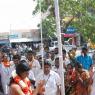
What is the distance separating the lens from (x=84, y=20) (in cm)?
2675

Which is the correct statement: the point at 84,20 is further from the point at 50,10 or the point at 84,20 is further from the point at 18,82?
the point at 18,82

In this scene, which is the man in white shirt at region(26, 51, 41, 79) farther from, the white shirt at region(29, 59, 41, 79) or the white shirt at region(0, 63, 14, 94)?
the white shirt at region(0, 63, 14, 94)

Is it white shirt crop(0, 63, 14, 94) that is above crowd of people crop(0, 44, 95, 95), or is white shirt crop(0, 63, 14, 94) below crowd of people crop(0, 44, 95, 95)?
below

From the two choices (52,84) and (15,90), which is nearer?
(15,90)

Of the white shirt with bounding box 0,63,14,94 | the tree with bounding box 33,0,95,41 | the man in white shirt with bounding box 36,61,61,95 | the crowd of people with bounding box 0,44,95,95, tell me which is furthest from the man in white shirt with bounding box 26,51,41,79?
the tree with bounding box 33,0,95,41

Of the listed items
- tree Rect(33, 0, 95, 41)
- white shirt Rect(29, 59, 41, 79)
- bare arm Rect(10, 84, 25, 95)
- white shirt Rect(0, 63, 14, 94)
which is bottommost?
white shirt Rect(0, 63, 14, 94)

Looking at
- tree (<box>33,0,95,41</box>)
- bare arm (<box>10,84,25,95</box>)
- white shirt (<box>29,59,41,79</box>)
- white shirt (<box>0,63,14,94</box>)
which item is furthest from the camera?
tree (<box>33,0,95,41</box>)

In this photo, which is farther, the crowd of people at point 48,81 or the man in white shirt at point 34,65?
the man in white shirt at point 34,65

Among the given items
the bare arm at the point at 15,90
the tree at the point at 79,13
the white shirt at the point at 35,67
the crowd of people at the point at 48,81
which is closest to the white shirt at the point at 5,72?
the white shirt at the point at 35,67

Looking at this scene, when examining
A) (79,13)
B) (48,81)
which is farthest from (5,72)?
(79,13)

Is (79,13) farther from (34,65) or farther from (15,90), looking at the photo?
(15,90)

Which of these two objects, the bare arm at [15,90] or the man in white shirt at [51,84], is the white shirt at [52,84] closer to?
the man in white shirt at [51,84]

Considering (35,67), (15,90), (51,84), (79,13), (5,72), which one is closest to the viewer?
(15,90)

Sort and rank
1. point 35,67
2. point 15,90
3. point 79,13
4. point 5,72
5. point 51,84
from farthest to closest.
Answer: point 79,13
point 5,72
point 35,67
point 51,84
point 15,90
